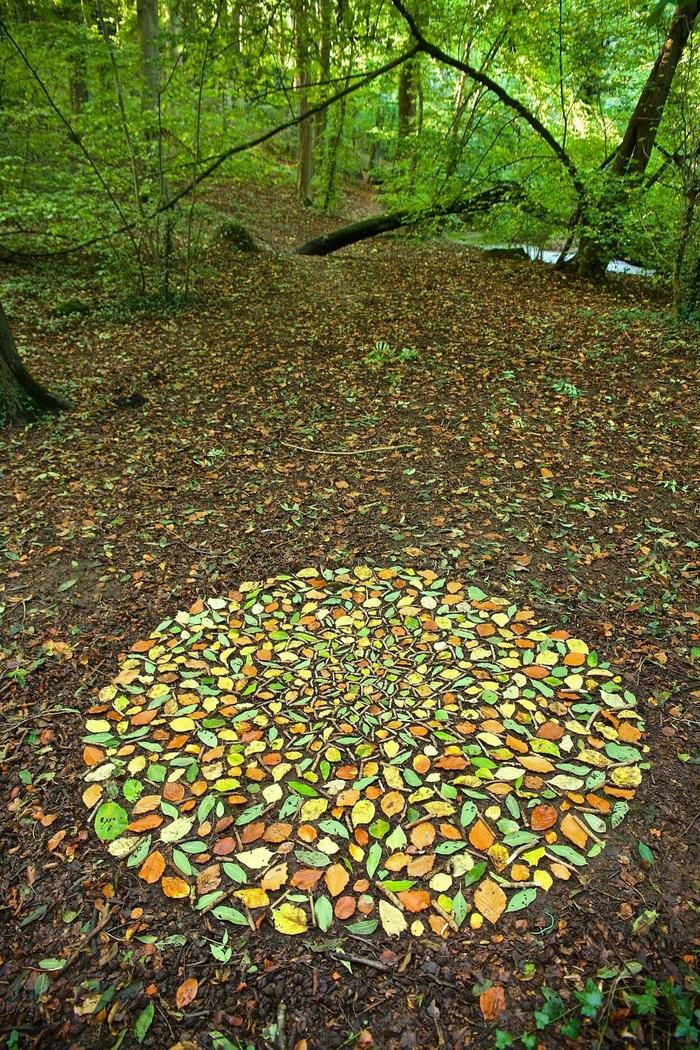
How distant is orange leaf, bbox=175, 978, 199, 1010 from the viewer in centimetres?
184

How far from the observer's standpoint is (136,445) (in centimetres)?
534

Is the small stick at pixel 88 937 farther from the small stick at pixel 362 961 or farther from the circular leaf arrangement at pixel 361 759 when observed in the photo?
the small stick at pixel 362 961

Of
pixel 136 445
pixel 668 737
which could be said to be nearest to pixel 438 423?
pixel 136 445

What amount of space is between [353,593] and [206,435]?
8.68 ft

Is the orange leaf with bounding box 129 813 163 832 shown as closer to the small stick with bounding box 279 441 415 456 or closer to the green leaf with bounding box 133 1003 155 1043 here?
the green leaf with bounding box 133 1003 155 1043

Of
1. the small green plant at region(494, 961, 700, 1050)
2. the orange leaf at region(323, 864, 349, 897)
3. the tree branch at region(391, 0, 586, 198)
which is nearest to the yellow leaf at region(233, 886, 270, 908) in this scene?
the orange leaf at region(323, 864, 349, 897)

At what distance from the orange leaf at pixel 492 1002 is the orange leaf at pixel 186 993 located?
35.4 inches

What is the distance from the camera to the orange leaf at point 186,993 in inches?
72.5

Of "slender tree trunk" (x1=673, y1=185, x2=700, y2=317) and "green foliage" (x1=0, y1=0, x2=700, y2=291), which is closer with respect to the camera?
"slender tree trunk" (x1=673, y1=185, x2=700, y2=317)

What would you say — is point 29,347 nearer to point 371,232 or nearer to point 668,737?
point 371,232

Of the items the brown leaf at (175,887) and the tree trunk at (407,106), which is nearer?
the brown leaf at (175,887)

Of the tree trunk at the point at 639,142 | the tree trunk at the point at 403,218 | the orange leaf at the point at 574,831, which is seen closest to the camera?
the orange leaf at the point at 574,831

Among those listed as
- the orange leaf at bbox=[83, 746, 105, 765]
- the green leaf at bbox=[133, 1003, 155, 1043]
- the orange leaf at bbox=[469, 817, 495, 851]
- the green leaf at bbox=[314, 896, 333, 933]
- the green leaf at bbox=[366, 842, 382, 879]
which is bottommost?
the green leaf at bbox=[133, 1003, 155, 1043]

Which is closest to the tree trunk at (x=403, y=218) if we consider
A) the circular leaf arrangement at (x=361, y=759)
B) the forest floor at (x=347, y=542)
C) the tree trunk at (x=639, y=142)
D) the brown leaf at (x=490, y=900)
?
the forest floor at (x=347, y=542)
